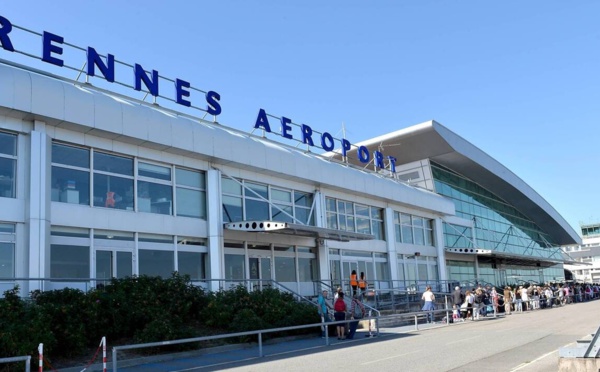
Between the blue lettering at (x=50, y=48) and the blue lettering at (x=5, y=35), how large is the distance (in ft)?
3.52

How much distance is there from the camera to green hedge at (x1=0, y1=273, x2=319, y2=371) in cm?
1457

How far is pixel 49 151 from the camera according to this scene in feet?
63.8

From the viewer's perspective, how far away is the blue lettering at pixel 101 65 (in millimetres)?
21250

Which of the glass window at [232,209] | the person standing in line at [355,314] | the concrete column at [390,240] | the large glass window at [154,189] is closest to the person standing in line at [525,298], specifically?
the concrete column at [390,240]

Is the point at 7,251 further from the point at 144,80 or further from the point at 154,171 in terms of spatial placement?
the point at 144,80

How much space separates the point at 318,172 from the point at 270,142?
3.26 m

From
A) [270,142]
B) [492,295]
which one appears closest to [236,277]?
[270,142]

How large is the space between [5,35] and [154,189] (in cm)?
709

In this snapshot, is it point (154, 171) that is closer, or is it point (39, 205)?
point (39, 205)

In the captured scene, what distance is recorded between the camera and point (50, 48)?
20.4 m

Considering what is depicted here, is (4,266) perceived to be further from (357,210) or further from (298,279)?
(357,210)

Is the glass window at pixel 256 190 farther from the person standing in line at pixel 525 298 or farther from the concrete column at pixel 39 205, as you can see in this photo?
the person standing in line at pixel 525 298

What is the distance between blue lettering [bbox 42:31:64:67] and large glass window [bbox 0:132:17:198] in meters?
2.97

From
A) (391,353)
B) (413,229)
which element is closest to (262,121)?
(391,353)
